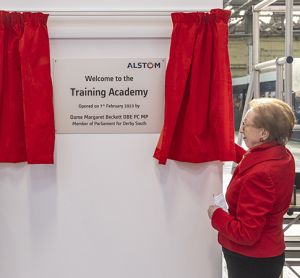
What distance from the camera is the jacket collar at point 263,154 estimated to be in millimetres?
1672

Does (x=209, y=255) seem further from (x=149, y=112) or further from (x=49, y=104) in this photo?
(x=49, y=104)

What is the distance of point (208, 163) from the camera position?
210cm

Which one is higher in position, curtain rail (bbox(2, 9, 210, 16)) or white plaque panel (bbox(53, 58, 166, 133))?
curtain rail (bbox(2, 9, 210, 16))

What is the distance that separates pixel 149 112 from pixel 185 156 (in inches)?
10.8

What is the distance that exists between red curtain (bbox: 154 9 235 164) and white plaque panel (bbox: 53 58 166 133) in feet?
0.39

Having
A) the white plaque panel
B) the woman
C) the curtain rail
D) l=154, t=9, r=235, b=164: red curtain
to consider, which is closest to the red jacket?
the woman

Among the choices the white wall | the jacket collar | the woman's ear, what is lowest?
the white wall

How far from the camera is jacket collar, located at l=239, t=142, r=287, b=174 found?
167 centimetres

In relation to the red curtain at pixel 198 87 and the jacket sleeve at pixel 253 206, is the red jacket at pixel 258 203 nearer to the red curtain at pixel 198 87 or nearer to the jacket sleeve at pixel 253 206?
the jacket sleeve at pixel 253 206

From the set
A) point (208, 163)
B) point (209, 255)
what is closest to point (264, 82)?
point (208, 163)

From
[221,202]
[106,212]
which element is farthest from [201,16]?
[106,212]

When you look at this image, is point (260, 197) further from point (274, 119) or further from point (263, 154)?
point (274, 119)

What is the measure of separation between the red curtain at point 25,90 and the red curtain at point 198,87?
0.54 metres

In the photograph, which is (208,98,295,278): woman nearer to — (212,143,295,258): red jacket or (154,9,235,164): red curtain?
(212,143,295,258): red jacket
